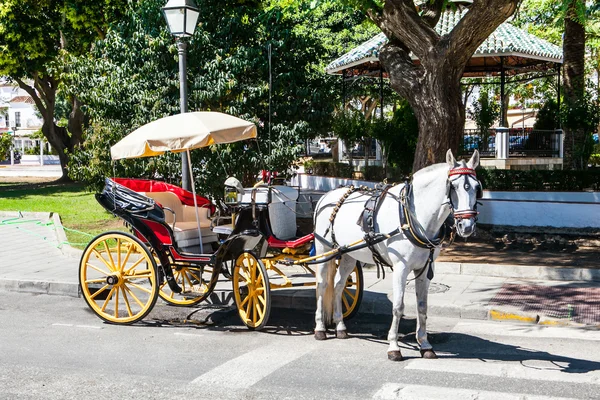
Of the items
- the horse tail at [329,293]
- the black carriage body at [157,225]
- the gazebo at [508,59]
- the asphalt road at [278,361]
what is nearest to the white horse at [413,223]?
the horse tail at [329,293]

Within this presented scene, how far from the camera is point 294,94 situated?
49.8 ft

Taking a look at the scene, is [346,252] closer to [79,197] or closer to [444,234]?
[444,234]

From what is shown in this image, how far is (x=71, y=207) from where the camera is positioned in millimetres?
21281

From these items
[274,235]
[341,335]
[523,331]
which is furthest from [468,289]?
[274,235]

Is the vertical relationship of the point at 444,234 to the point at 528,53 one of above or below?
below

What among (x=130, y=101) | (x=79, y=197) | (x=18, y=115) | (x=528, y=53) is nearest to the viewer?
(x=130, y=101)

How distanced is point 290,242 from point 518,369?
10.1 ft

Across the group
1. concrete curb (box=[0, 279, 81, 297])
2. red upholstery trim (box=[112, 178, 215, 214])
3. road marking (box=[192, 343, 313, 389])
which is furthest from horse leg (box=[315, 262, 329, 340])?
concrete curb (box=[0, 279, 81, 297])

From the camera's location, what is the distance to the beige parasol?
27.5 ft

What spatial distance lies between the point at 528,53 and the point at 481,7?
934 cm

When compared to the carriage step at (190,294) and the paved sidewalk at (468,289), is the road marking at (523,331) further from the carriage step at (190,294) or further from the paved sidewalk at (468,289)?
the carriage step at (190,294)

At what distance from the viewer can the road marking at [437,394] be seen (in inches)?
228

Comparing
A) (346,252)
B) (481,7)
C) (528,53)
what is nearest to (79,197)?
(528,53)

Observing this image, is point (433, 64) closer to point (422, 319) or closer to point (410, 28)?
point (410, 28)
